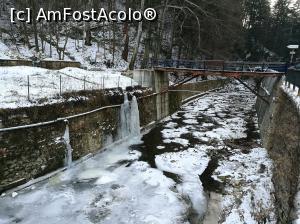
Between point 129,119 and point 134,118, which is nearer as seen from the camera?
point 129,119

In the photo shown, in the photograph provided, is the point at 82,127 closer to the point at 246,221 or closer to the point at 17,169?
the point at 17,169

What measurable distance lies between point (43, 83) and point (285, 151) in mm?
12343

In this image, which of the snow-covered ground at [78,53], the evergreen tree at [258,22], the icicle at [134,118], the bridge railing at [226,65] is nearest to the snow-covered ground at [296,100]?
the bridge railing at [226,65]

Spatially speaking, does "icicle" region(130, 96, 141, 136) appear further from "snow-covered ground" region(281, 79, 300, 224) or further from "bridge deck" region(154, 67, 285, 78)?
"snow-covered ground" region(281, 79, 300, 224)

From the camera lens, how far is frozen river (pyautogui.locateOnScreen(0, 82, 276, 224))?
35.9 feet

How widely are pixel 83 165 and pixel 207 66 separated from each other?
48.2 ft

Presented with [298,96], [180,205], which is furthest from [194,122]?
[180,205]

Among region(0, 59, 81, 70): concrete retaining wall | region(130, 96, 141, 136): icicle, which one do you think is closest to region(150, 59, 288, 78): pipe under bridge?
region(130, 96, 141, 136): icicle

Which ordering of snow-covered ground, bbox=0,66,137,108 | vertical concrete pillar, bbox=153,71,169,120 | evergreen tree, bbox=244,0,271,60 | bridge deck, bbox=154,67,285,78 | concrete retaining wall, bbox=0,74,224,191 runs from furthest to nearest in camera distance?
evergreen tree, bbox=244,0,271,60
vertical concrete pillar, bbox=153,71,169,120
bridge deck, bbox=154,67,285,78
snow-covered ground, bbox=0,66,137,108
concrete retaining wall, bbox=0,74,224,191

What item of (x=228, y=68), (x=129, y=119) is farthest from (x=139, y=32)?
(x=129, y=119)

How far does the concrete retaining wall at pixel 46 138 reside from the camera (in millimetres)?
11977

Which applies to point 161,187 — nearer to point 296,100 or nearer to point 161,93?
point 296,100

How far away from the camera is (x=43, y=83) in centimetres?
1634

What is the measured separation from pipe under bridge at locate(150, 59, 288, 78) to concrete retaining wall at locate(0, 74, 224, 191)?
8501 mm
